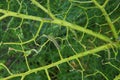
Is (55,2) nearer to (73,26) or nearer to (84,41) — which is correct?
(84,41)

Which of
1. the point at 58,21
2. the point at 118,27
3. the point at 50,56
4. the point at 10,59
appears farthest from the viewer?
the point at 10,59

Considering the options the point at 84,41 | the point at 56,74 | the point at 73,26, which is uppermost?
the point at 73,26

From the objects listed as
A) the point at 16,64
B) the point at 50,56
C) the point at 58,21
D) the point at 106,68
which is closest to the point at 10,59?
the point at 16,64

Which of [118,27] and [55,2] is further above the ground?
[55,2]

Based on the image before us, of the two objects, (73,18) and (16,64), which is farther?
(16,64)

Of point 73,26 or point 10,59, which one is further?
point 10,59

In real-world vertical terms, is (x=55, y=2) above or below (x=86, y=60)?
above

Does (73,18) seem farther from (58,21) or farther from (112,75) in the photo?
(58,21)

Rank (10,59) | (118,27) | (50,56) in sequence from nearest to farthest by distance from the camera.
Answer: (118,27)
(50,56)
(10,59)

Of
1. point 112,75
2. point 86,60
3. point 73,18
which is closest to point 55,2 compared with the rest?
point 73,18
